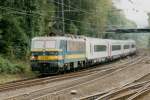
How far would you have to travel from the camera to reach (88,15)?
6166 centimetres

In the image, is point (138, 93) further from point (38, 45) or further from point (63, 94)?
point (38, 45)

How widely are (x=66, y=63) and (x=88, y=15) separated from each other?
110 feet

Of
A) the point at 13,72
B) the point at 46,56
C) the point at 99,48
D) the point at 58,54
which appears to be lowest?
the point at 13,72

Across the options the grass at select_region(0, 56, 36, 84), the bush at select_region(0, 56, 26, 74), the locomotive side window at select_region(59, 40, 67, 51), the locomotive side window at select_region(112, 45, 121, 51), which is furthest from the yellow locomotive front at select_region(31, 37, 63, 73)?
the locomotive side window at select_region(112, 45, 121, 51)

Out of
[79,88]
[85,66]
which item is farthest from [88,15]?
[79,88]

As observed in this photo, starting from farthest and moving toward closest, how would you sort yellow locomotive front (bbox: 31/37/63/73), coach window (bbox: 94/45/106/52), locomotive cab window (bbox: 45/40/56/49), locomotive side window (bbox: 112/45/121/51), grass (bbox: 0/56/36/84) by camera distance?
locomotive side window (bbox: 112/45/121/51)
coach window (bbox: 94/45/106/52)
locomotive cab window (bbox: 45/40/56/49)
yellow locomotive front (bbox: 31/37/63/73)
grass (bbox: 0/56/36/84)

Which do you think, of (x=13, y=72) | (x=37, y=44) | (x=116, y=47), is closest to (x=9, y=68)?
(x=13, y=72)

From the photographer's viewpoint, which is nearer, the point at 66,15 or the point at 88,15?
the point at 66,15

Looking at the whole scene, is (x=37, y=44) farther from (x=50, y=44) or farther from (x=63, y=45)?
(x=63, y=45)

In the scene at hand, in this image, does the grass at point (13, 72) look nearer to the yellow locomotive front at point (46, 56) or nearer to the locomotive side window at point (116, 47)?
the yellow locomotive front at point (46, 56)

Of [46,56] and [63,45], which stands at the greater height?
[63,45]

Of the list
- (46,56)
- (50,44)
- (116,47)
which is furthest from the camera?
(116,47)

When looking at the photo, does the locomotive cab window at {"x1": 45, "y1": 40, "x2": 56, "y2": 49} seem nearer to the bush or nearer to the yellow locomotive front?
the yellow locomotive front

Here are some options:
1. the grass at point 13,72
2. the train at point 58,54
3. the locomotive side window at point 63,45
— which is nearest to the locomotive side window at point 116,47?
the train at point 58,54
